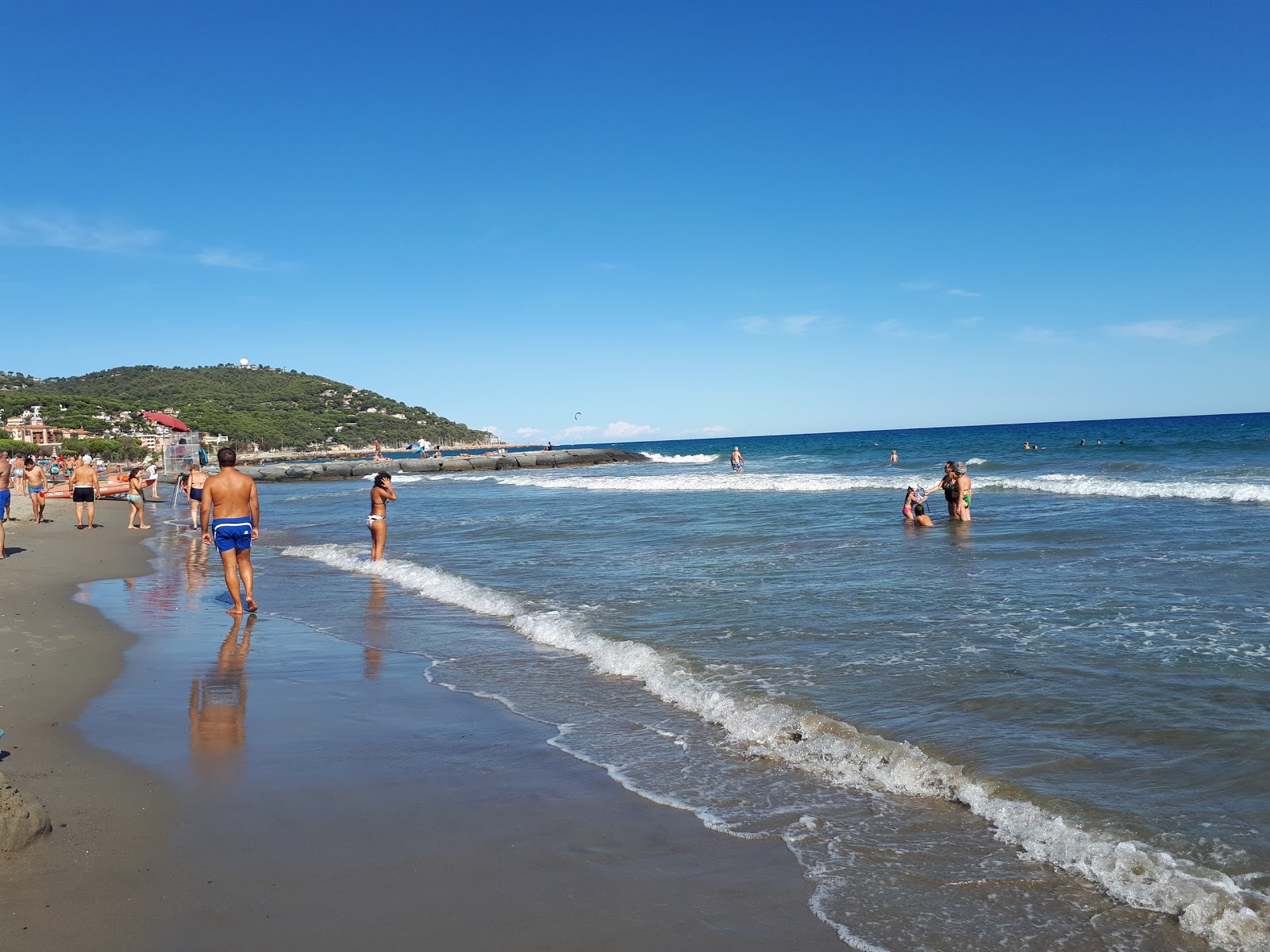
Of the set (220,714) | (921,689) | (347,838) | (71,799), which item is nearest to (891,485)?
(921,689)

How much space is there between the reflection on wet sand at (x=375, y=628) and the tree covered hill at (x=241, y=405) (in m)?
72.3

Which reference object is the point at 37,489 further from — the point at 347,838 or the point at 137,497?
the point at 347,838

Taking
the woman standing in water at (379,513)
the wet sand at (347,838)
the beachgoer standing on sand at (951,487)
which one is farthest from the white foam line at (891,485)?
the wet sand at (347,838)

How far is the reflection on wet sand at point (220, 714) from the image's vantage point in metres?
4.80

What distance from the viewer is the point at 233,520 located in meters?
9.55

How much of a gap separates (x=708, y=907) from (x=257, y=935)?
1537mm

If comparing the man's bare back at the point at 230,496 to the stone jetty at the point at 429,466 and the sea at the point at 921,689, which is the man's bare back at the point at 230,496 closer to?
the sea at the point at 921,689

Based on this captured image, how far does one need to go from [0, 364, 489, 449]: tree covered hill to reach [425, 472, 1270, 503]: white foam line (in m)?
49.9

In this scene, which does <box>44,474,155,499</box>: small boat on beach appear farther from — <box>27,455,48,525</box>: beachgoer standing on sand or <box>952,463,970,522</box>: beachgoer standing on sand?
<box>952,463,970,522</box>: beachgoer standing on sand

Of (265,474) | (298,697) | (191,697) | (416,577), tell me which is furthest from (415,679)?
(265,474)

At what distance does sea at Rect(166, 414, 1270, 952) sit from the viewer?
3.40 m

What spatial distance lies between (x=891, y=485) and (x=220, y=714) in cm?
2565

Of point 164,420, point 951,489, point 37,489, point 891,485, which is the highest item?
point 164,420

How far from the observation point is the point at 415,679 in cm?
679
